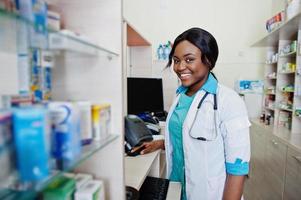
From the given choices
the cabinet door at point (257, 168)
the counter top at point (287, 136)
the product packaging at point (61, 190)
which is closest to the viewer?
the product packaging at point (61, 190)

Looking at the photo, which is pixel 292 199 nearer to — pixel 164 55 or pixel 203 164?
pixel 203 164

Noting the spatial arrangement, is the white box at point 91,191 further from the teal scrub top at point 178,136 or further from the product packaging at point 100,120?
the teal scrub top at point 178,136

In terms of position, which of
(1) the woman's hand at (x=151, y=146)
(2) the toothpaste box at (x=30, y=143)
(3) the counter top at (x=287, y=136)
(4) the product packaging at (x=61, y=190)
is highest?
(2) the toothpaste box at (x=30, y=143)

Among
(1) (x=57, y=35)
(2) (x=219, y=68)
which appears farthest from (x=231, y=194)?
(2) (x=219, y=68)

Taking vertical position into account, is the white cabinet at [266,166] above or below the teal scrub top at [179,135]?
below

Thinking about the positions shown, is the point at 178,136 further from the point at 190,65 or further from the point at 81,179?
the point at 81,179

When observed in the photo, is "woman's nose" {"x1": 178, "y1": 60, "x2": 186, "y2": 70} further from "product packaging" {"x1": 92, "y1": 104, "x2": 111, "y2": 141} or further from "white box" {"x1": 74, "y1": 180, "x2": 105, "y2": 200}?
"white box" {"x1": 74, "y1": 180, "x2": 105, "y2": 200}

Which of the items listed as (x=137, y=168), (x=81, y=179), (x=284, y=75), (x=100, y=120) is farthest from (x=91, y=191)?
(x=284, y=75)

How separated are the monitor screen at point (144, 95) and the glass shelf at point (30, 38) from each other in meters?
1.49

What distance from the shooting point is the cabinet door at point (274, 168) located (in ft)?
6.53

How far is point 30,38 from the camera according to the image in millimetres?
489

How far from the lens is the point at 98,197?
24.4 inches

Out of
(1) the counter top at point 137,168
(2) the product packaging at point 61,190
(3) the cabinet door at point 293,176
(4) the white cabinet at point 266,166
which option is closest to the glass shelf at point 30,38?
(2) the product packaging at point 61,190

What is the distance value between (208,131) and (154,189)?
441 mm
